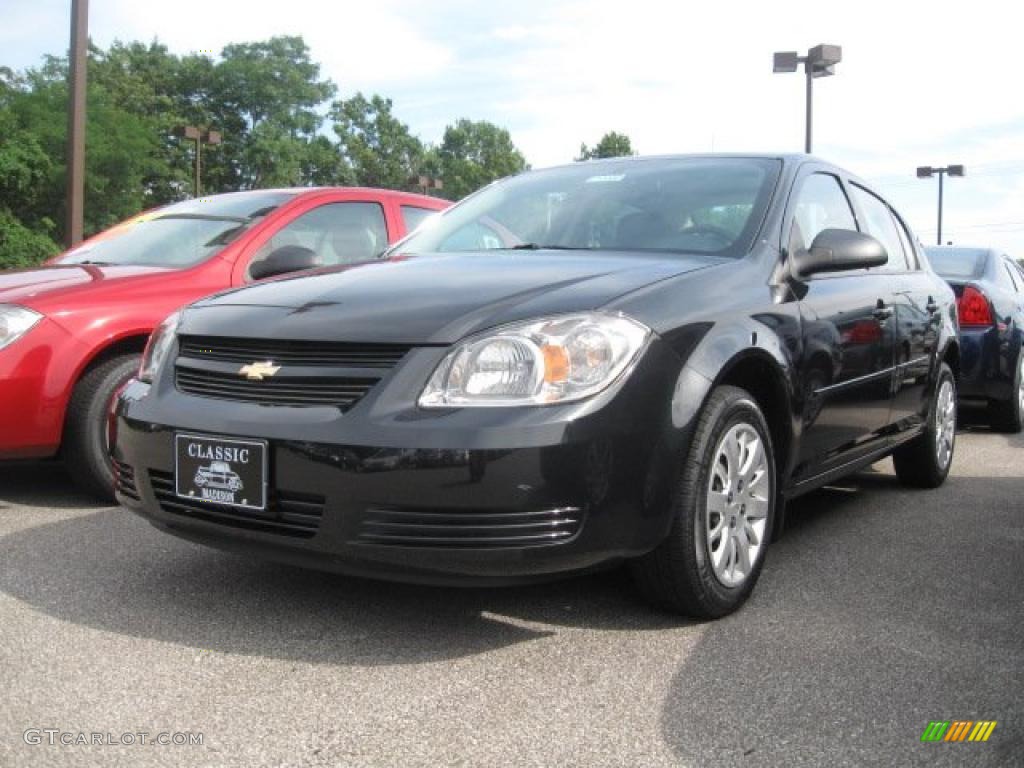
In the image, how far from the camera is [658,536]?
2.87m

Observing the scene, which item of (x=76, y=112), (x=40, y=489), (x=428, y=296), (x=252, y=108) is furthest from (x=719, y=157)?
(x=252, y=108)

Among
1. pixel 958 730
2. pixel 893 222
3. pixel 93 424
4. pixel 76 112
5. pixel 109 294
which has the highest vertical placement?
pixel 76 112

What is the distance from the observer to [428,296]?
304cm

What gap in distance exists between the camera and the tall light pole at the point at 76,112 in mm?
10477

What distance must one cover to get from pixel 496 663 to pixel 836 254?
1861 mm

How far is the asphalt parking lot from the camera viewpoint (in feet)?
7.64

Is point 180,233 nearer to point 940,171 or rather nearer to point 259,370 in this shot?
point 259,370

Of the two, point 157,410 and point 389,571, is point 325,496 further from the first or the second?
point 157,410

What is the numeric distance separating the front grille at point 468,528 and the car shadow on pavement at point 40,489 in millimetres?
2512

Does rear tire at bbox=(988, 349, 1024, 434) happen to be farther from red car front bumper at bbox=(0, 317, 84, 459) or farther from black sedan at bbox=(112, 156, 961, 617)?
red car front bumper at bbox=(0, 317, 84, 459)

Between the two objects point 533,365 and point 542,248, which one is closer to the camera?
point 533,365

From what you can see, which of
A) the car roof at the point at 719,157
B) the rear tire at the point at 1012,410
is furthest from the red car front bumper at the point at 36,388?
the rear tire at the point at 1012,410

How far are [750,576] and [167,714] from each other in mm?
1749

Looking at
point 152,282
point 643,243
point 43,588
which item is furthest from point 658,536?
point 152,282
